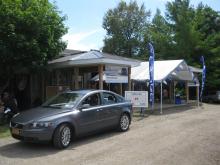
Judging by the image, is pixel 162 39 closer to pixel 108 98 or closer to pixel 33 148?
pixel 108 98

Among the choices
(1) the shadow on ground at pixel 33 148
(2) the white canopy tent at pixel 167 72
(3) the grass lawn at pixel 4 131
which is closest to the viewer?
(1) the shadow on ground at pixel 33 148

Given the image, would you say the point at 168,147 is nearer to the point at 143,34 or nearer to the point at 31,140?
the point at 31,140

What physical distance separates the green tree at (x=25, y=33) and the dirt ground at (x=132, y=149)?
5.56 metres

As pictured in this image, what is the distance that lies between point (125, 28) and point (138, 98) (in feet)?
129

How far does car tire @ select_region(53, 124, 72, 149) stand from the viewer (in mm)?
9664

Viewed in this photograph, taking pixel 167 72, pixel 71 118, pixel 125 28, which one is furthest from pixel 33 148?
pixel 125 28

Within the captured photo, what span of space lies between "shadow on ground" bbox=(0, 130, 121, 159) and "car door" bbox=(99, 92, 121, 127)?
53cm

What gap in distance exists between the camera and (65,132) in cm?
995

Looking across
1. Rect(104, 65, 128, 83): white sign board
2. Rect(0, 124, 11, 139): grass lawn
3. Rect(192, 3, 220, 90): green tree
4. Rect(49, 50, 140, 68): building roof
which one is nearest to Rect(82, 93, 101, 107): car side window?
Rect(0, 124, 11, 139): grass lawn

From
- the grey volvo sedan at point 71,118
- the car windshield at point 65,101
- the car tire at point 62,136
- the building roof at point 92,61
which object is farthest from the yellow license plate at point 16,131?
the building roof at point 92,61

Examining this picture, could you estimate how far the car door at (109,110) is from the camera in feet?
37.8

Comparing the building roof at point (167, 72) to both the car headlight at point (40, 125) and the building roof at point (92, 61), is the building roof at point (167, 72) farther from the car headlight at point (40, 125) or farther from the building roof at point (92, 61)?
the car headlight at point (40, 125)

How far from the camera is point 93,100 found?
11492mm

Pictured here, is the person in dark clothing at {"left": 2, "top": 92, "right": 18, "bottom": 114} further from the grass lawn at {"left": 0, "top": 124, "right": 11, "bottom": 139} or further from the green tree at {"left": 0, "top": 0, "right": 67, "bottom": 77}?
the green tree at {"left": 0, "top": 0, "right": 67, "bottom": 77}
